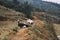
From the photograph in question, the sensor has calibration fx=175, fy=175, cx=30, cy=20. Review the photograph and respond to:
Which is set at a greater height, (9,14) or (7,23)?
(7,23)

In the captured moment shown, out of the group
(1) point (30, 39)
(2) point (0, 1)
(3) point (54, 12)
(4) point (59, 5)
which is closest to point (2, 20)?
(2) point (0, 1)

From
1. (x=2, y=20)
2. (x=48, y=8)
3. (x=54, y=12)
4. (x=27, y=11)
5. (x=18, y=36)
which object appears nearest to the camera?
(x=18, y=36)

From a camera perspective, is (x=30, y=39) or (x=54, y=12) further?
(x=54, y=12)

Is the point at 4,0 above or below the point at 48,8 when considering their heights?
above

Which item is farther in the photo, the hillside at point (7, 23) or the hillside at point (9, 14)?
the hillside at point (9, 14)

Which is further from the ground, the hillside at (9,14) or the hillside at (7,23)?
the hillside at (7,23)

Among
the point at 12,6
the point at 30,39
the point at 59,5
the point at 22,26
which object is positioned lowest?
the point at 59,5

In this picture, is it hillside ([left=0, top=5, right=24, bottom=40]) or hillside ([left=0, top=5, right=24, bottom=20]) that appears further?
hillside ([left=0, top=5, right=24, bottom=20])

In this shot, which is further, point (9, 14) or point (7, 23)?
point (9, 14)

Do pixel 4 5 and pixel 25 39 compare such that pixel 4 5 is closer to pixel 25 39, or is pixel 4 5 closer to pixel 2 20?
pixel 2 20

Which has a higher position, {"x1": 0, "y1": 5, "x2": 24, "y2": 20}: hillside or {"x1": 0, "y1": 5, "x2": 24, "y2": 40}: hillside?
{"x1": 0, "y1": 5, "x2": 24, "y2": 40}: hillside

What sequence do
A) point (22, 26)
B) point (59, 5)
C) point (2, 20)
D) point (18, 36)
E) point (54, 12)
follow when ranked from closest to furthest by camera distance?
point (18, 36) < point (22, 26) < point (2, 20) < point (54, 12) < point (59, 5)

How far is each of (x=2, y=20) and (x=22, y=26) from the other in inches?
572

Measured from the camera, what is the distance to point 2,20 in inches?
1800
